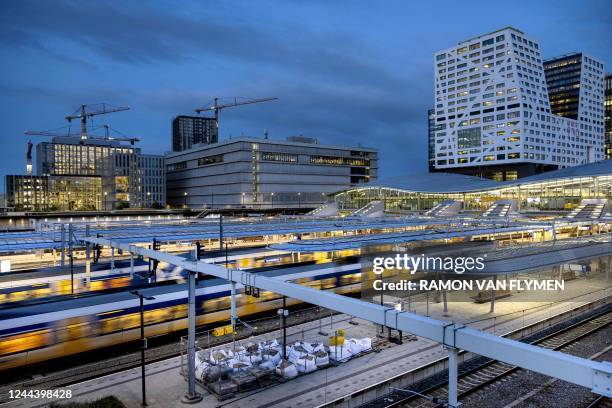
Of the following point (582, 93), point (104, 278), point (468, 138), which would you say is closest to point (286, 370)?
point (104, 278)

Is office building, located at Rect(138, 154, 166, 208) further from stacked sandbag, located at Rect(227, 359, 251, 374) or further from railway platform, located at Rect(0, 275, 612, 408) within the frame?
stacked sandbag, located at Rect(227, 359, 251, 374)

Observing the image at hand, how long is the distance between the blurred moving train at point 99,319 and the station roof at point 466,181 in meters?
70.1

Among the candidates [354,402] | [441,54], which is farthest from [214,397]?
[441,54]

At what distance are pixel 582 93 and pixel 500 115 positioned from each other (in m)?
47.1

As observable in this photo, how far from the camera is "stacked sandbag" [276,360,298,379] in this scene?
19.5 meters

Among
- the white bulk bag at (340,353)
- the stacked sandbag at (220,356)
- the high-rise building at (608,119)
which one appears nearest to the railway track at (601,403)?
the white bulk bag at (340,353)

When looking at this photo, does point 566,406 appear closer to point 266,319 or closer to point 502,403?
point 502,403

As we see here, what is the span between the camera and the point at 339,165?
147875 millimetres

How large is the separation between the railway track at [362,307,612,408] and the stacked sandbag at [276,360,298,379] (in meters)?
3.67

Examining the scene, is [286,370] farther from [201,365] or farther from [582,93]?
[582,93]

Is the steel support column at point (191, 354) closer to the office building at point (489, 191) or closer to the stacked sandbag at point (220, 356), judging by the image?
the stacked sandbag at point (220, 356)

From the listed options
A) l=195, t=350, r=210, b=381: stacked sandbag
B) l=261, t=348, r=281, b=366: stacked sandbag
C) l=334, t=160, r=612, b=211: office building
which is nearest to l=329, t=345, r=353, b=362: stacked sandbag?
l=261, t=348, r=281, b=366: stacked sandbag

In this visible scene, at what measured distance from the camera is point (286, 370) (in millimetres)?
19500

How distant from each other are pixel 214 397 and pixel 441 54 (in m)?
152
